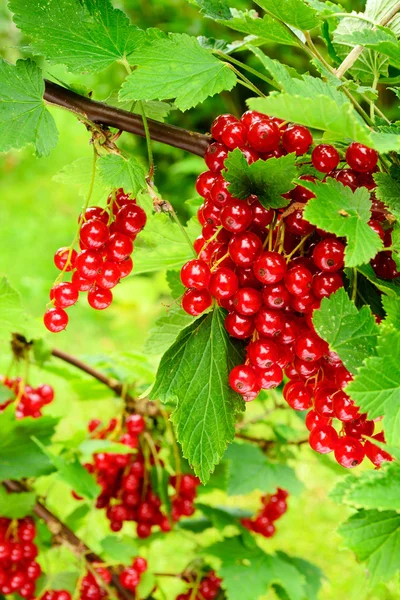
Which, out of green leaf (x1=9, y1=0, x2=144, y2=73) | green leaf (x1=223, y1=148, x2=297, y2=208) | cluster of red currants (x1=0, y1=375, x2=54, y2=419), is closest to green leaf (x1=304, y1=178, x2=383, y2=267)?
green leaf (x1=223, y1=148, x2=297, y2=208)

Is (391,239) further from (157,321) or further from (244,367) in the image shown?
(157,321)

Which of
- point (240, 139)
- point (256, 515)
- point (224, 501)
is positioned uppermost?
point (240, 139)

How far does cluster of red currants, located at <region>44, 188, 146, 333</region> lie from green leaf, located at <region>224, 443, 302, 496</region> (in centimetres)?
62

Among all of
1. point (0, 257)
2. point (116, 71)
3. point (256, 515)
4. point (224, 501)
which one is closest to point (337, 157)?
point (256, 515)

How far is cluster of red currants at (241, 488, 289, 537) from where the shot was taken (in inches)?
52.9

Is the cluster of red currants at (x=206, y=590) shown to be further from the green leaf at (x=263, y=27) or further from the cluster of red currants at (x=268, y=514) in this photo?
the green leaf at (x=263, y=27)

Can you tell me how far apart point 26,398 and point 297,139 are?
2.37ft

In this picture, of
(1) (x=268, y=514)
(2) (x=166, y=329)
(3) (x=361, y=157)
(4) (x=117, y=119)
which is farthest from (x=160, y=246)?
(1) (x=268, y=514)

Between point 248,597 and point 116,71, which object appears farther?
point 116,71

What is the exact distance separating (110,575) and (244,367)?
2.16ft

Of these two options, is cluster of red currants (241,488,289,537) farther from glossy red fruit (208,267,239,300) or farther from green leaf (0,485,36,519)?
glossy red fruit (208,267,239,300)

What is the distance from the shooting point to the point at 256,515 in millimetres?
1396

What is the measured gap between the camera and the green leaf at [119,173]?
0.60m

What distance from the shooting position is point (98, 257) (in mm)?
629
